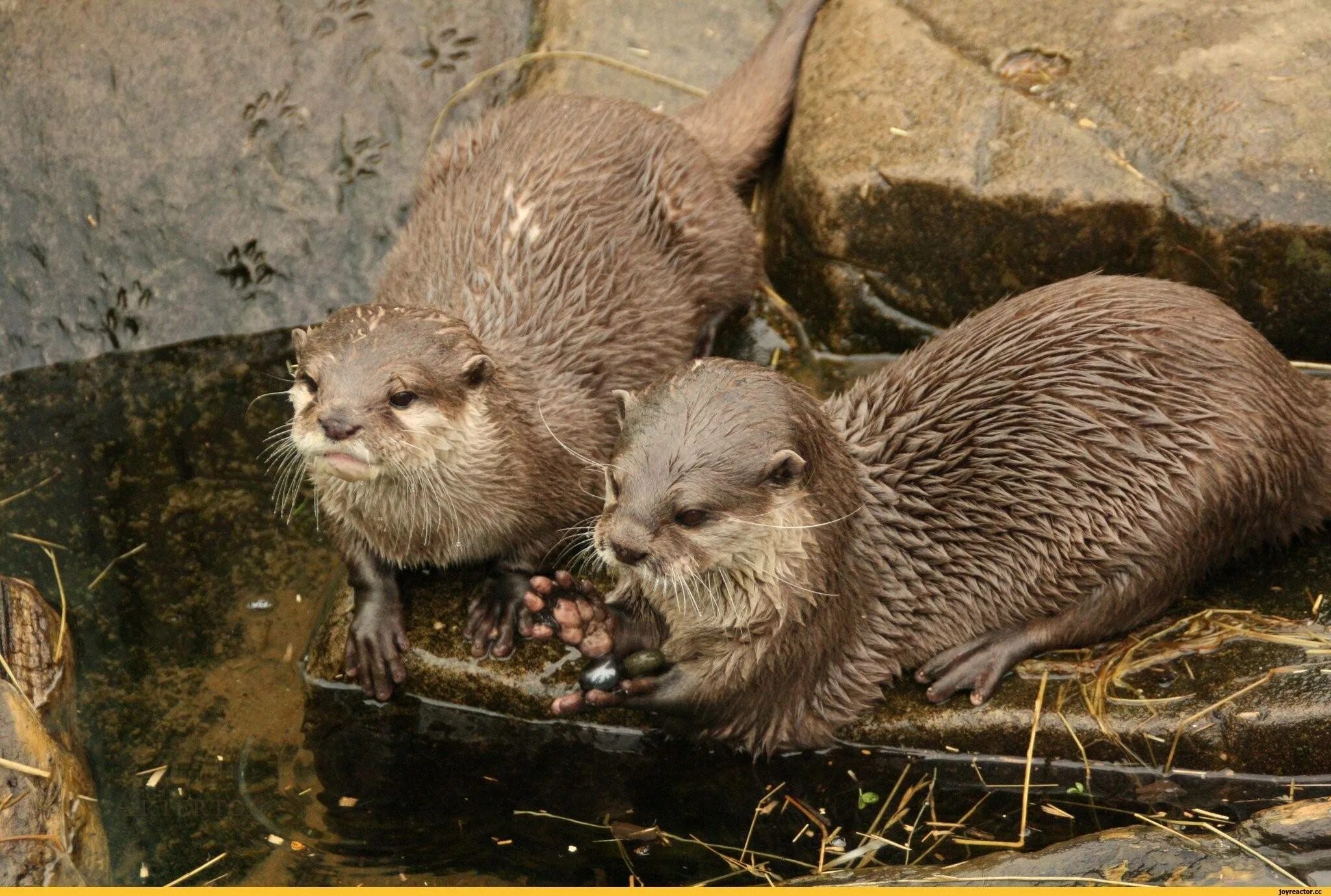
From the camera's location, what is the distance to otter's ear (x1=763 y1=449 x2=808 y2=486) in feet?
8.31

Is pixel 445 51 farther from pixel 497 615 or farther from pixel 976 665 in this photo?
pixel 976 665

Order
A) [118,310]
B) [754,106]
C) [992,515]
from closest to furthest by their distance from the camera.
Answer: [992,515], [754,106], [118,310]

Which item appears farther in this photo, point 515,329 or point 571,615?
point 515,329

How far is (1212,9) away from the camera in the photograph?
3639 millimetres

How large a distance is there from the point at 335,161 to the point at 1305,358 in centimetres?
261

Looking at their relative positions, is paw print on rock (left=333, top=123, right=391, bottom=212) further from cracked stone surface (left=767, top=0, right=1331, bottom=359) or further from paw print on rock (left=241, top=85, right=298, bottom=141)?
cracked stone surface (left=767, top=0, right=1331, bottom=359)

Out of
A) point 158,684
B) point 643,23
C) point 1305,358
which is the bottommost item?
point 158,684

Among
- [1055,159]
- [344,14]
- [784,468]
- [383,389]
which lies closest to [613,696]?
[784,468]

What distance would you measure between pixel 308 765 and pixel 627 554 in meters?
0.99

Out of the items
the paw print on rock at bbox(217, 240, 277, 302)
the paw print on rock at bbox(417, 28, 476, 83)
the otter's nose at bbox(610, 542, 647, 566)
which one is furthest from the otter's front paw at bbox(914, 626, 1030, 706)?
the paw print on rock at bbox(417, 28, 476, 83)

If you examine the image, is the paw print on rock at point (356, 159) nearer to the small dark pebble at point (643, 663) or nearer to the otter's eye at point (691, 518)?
the small dark pebble at point (643, 663)

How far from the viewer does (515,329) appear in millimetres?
3279

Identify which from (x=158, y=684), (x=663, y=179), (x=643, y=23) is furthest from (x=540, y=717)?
(x=643, y=23)

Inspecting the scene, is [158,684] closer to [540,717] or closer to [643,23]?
[540,717]
